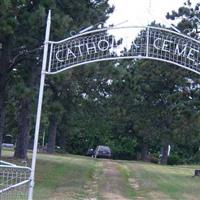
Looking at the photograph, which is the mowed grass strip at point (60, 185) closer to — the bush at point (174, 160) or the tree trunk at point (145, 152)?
the tree trunk at point (145, 152)

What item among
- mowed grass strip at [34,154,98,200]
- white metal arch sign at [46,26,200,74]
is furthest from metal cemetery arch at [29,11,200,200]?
mowed grass strip at [34,154,98,200]

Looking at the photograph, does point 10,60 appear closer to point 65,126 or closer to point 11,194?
point 11,194

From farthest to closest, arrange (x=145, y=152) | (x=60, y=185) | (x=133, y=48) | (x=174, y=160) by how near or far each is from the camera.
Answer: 1. (x=174, y=160)
2. (x=145, y=152)
3. (x=60, y=185)
4. (x=133, y=48)

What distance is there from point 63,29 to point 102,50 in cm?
862

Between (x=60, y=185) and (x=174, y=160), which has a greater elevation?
(x=174, y=160)

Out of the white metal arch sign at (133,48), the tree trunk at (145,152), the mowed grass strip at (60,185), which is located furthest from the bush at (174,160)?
the white metal arch sign at (133,48)

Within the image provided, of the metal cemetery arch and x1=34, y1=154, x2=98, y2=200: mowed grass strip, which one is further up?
the metal cemetery arch

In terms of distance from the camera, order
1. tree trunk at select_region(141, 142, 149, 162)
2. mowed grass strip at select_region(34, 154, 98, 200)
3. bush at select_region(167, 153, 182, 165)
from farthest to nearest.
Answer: bush at select_region(167, 153, 182, 165), tree trunk at select_region(141, 142, 149, 162), mowed grass strip at select_region(34, 154, 98, 200)

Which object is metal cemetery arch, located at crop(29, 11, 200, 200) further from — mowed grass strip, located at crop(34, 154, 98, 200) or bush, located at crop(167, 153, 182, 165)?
bush, located at crop(167, 153, 182, 165)

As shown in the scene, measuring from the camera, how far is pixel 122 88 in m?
52.9

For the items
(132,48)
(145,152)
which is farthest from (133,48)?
(145,152)

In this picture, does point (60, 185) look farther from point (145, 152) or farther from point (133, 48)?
point (145, 152)

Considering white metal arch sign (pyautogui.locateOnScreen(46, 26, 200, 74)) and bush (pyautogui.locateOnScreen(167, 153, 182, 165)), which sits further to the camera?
bush (pyautogui.locateOnScreen(167, 153, 182, 165))

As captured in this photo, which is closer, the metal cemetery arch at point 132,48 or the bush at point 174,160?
the metal cemetery arch at point 132,48
